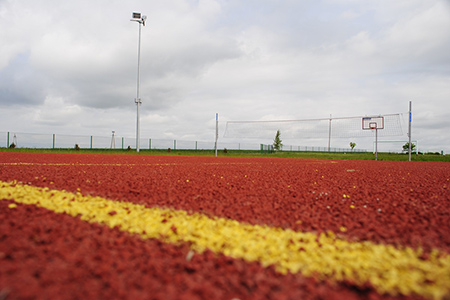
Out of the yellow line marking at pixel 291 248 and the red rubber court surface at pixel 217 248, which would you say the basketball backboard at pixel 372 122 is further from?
the yellow line marking at pixel 291 248

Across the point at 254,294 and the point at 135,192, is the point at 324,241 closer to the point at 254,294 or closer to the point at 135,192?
the point at 254,294

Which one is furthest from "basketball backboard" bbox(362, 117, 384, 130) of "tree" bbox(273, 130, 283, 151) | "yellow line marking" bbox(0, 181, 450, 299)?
"tree" bbox(273, 130, 283, 151)

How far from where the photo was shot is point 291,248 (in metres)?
1.67

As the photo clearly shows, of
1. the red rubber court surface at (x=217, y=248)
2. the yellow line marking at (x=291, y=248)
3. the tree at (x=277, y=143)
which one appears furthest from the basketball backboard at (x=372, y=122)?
the tree at (x=277, y=143)

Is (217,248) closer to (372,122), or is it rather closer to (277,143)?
(372,122)

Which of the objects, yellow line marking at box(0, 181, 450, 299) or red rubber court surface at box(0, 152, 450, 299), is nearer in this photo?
red rubber court surface at box(0, 152, 450, 299)

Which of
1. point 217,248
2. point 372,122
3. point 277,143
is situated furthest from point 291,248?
point 277,143

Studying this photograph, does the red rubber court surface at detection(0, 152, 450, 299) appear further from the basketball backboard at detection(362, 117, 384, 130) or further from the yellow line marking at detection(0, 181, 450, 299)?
the basketball backboard at detection(362, 117, 384, 130)

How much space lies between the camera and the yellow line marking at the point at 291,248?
134 centimetres

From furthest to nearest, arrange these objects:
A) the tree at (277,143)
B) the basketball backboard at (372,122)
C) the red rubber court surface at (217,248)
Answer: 1. the tree at (277,143)
2. the basketball backboard at (372,122)
3. the red rubber court surface at (217,248)

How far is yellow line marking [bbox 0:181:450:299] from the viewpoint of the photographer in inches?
52.6

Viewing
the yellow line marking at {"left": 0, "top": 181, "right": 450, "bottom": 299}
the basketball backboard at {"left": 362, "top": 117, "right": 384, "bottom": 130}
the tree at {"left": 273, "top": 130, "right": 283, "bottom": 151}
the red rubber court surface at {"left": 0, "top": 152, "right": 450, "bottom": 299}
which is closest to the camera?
the red rubber court surface at {"left": 0, "top": 152, "right": 450, "bottom": 299}

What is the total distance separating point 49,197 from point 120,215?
991 millimetres

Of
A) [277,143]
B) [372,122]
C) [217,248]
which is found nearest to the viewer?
[217,248]
